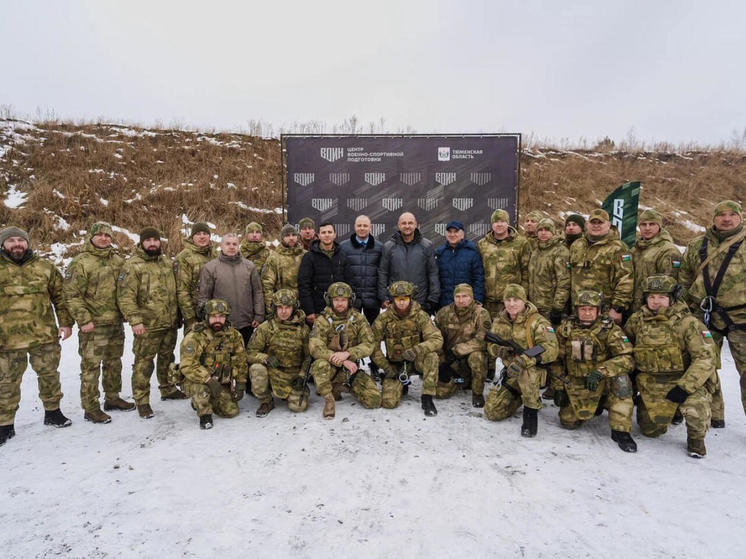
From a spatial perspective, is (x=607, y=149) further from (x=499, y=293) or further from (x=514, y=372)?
(x=514, y=372)

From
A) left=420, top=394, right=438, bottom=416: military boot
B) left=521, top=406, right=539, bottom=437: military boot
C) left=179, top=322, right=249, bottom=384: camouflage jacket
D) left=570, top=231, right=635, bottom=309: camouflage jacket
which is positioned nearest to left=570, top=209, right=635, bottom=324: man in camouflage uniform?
left=570, top=231, right=635, bottom=309: camouflage jacket

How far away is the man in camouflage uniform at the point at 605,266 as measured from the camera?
→ 4875 millimetres

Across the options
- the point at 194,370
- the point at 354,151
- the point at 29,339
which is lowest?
the point at 194,370

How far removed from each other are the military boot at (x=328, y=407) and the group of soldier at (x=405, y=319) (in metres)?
0.02

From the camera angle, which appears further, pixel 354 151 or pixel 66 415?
pixel 354 151

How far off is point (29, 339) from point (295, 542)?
3.48m

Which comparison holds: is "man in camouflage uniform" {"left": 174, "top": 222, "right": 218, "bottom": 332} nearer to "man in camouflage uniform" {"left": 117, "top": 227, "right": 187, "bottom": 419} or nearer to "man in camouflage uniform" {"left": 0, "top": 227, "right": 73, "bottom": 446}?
"man in camouflage uniform" {"left": 117, "top": 227, "right": 187, "bottom": 419}

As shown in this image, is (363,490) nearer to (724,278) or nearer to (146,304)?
(146,304)

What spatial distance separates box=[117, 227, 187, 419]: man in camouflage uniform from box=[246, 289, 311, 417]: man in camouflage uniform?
3.47 feet

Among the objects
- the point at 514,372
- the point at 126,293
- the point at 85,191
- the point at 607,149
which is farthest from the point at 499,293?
the point at 607,149

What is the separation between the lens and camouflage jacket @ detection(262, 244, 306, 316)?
569cm

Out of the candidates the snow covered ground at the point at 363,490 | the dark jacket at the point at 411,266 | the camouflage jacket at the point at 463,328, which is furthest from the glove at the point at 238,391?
the camouflage jacket at the point at 463,328

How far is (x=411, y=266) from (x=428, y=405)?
6.02 feet

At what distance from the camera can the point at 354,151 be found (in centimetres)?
817
